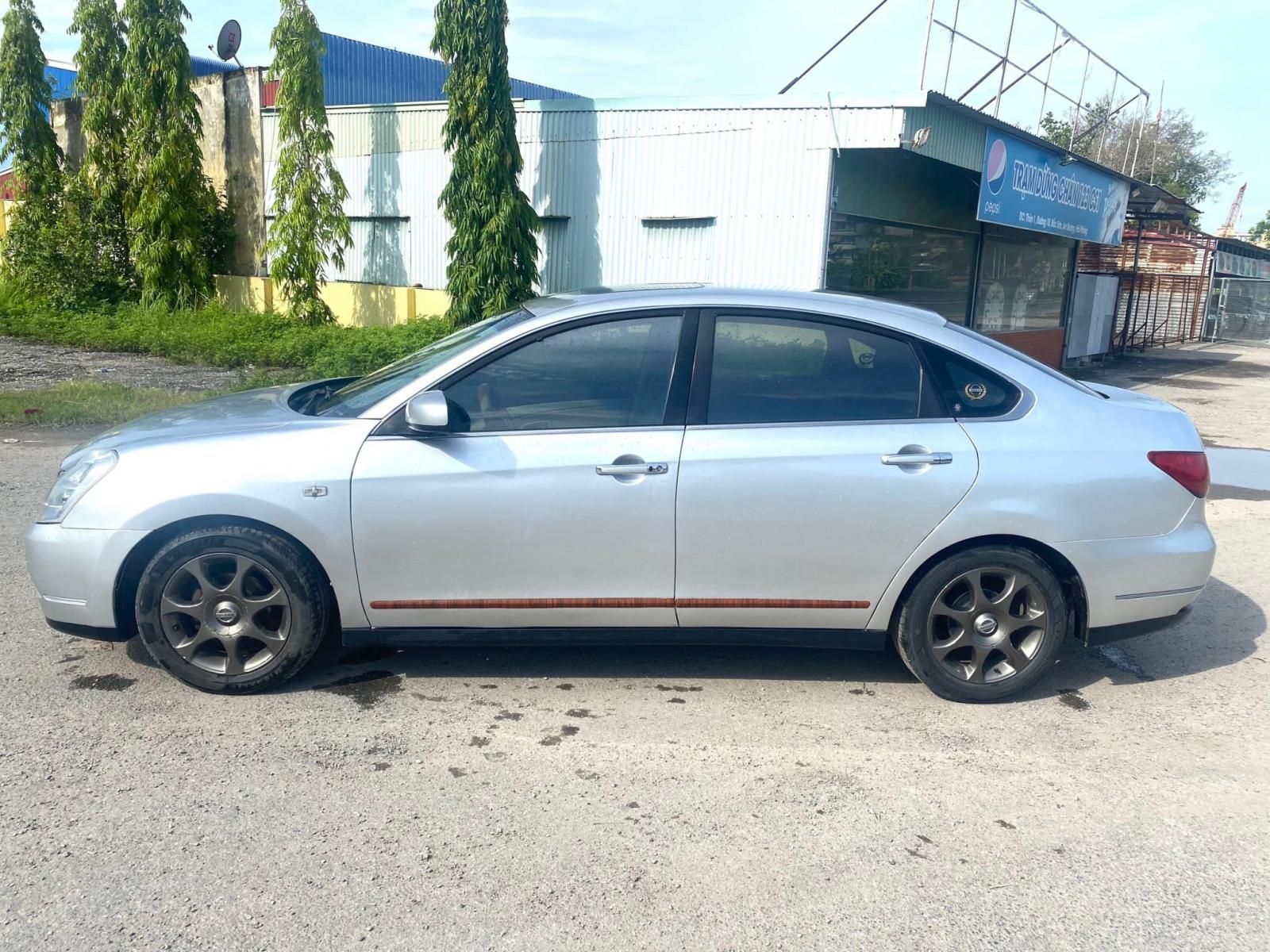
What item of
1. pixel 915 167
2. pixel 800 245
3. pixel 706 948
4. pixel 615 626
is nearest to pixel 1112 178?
pixel 915 167

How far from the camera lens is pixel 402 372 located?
455 cm

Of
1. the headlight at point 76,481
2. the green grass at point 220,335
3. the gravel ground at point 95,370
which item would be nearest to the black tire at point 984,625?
the headlight at point 76,481

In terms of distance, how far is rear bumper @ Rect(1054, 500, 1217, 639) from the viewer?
13.7 ft

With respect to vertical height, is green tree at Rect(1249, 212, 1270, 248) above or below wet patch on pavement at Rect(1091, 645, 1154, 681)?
above

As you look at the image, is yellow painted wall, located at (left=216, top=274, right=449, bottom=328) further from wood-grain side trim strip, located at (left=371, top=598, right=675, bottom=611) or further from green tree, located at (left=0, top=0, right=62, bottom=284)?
wood-grain side trim strip, located at (left=371, top=598, right=675, bottom=611)

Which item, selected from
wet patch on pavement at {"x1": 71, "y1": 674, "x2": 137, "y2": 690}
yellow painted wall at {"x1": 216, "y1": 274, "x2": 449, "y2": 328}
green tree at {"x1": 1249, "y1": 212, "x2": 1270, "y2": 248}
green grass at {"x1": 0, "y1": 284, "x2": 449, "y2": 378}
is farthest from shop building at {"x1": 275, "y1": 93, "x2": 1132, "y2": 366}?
green tree at {"x1": 1249, "y1": 212, "x2": 1270, "y2": 248}

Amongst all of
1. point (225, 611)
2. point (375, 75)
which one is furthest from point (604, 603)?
point (375, 75)

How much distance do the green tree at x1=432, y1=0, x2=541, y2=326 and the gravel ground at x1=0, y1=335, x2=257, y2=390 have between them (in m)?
3.55

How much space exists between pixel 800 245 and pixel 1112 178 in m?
9.71

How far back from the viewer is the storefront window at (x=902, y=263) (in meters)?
13.7

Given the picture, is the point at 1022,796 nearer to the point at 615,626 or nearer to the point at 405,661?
the point at 615,626

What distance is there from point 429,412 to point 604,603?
1.01 m

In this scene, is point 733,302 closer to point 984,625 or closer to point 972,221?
point 984,625

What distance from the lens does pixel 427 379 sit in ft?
13.6
